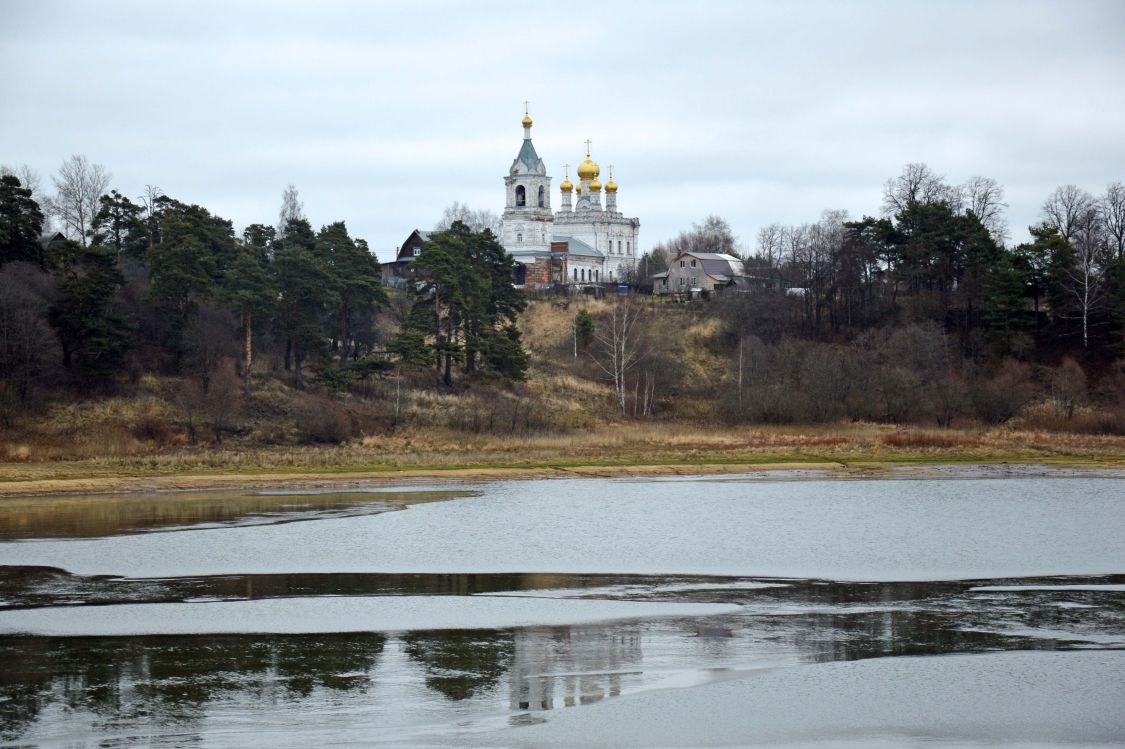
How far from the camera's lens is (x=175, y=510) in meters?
34.9

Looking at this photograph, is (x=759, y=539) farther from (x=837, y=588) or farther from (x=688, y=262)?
(x=688, y=262)

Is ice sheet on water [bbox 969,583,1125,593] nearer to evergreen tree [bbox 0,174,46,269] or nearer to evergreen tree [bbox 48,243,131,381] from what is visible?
evergreen tree [bbox 48,243,131,381]

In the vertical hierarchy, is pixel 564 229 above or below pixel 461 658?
above

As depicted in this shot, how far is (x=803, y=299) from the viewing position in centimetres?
8256

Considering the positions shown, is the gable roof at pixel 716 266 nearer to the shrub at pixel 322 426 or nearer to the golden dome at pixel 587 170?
the golden dome at pixel 587 170

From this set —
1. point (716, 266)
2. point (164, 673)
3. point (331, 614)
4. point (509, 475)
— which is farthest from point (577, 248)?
point (164, 673)

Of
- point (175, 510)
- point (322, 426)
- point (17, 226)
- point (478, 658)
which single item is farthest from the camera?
point (17, 226)

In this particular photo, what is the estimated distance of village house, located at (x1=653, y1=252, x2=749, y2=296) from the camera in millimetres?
100062

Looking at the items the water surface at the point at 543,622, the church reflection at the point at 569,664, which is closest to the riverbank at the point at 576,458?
the water surface at the point at 543,622

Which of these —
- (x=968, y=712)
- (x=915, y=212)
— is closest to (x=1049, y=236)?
(x=915, y=212)

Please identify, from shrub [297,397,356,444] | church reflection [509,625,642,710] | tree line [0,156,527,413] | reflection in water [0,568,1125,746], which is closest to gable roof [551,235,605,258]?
tree line [0,156,527,413]

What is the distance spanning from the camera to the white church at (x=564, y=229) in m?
110

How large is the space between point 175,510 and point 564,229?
86634 millimetres

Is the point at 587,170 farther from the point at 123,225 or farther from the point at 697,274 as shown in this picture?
the point at 123,225
